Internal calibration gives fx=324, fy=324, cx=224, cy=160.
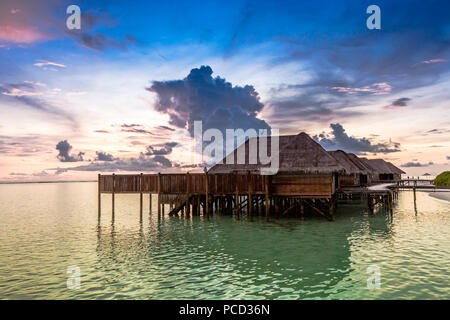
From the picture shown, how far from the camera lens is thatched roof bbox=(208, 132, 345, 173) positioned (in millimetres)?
24047

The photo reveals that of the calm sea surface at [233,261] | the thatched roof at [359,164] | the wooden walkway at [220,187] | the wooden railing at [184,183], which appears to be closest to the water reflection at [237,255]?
the calm sea surface at [233,261]

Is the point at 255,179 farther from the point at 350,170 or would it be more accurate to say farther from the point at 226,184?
the point at 350,170

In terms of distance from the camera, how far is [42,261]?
47.8 ft

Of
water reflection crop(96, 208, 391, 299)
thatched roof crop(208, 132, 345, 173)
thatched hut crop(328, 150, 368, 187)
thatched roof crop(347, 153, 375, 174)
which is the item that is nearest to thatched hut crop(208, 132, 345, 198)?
thatched roof crop(208, 132, 345, 173)

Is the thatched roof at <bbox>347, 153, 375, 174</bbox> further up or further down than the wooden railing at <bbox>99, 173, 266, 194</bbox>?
further up

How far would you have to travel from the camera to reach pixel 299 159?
25047 millimetres

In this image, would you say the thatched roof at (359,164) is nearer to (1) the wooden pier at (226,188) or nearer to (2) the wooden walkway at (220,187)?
(1) the wooden pier at (226,188)

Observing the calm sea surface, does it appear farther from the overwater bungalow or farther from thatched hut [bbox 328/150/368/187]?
thatched hut [bbox 328/150/368/187]

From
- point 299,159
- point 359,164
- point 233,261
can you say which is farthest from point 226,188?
point 359,164

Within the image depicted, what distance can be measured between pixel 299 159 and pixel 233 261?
13.4 metres

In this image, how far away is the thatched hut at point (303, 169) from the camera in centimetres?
2417

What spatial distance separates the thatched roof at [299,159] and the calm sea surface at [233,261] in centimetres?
405
